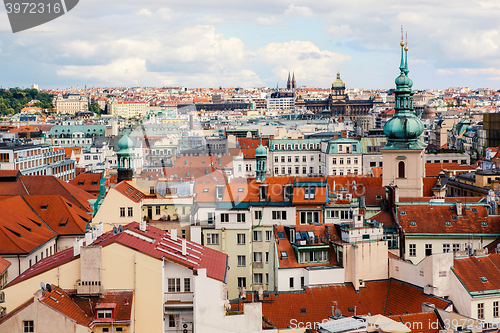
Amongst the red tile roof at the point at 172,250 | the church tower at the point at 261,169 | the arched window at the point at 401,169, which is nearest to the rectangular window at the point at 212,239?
the red tile roof at the point at 172,250

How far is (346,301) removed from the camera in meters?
35.5

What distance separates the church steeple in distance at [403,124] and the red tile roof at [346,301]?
2464 centimetres

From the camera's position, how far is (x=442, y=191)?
65.4 meters

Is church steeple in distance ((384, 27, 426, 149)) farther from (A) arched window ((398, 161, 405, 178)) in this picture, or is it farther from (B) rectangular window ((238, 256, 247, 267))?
(B) rectangular window ((238, 256, 247, 267))

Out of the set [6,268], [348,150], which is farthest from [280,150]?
[6,268]

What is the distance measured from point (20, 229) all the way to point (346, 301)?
1027 inches

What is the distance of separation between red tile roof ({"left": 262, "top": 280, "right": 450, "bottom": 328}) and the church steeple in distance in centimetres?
2464

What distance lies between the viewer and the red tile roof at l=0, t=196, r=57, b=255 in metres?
46.4

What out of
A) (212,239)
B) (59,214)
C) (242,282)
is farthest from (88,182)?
(242,282)

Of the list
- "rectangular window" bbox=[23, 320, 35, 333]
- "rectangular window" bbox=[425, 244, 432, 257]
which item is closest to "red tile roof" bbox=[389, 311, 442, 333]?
"rectangular window" bbox=[23, 320, 35, 333]

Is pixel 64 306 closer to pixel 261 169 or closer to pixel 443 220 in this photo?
pixel 261 169

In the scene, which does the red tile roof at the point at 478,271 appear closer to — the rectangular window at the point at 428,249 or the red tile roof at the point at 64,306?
the rectangular window at the point at 428,249

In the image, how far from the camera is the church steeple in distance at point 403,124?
59.5m

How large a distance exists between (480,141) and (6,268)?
100348 mm
